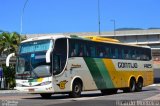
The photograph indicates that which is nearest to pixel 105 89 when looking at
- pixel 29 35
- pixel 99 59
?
pixel 99 59

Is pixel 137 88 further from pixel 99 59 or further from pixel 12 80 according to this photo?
pixel 12 80

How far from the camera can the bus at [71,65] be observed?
75.8 feet

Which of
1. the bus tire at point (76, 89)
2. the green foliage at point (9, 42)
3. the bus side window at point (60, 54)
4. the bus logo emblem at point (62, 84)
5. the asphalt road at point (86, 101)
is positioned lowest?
the asphalt road at point (86, 101)

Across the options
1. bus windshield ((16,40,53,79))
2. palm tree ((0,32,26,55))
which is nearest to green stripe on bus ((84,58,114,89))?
bus windshield ((16,40,53,79))

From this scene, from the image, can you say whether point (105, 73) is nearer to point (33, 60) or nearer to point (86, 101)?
point (33, 60)

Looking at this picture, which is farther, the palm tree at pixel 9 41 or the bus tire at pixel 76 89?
the palm tree at pixel 9 41

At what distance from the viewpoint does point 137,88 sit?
32094 mm

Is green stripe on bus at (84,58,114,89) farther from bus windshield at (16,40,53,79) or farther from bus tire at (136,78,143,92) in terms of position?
bus tire at (136,78,143,92)

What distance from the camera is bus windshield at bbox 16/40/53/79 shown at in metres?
23.1

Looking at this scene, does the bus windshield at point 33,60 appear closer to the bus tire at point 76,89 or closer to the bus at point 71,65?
the bus at point 71,65

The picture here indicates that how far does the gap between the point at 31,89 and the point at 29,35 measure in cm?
5547

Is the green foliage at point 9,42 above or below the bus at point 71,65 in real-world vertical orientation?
above

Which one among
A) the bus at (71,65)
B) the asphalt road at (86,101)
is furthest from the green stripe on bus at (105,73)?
the asphalt road at (86,101)

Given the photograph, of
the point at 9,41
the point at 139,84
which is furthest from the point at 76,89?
the point at 9,41
